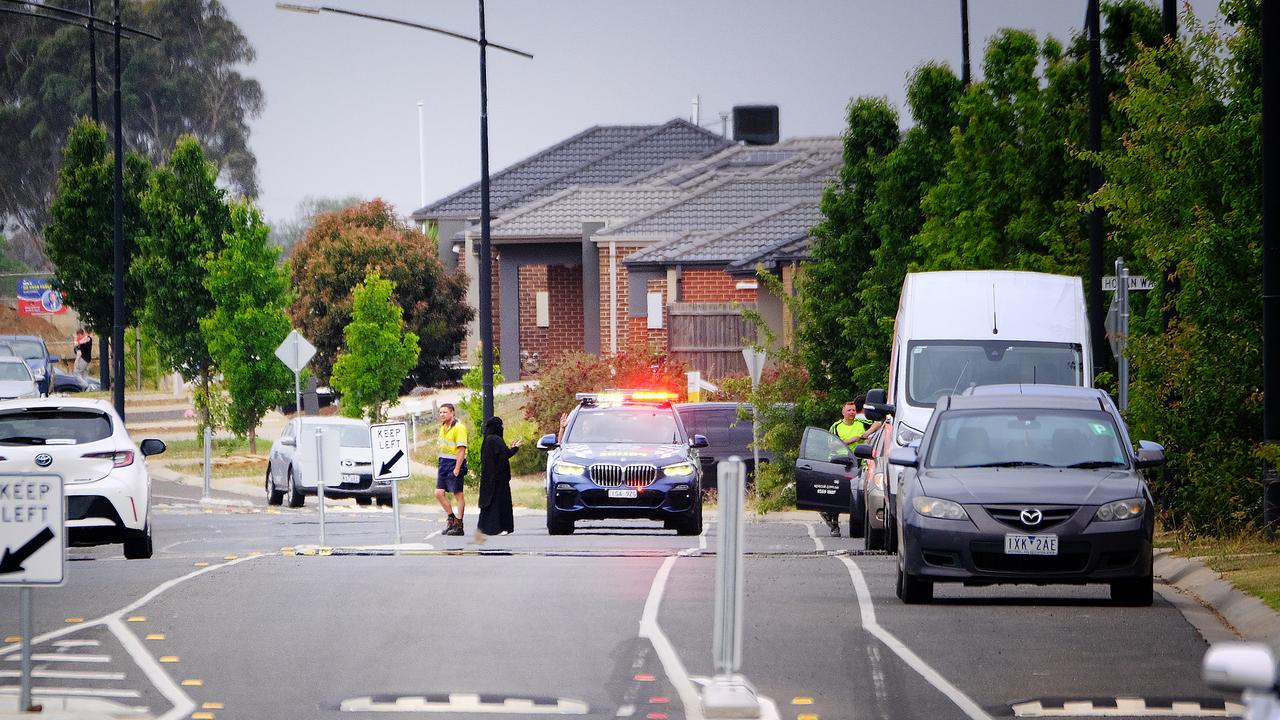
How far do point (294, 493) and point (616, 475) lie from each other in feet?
42.1

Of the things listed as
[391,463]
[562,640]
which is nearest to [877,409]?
[391,463]

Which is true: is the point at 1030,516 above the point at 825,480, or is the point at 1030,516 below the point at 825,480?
above

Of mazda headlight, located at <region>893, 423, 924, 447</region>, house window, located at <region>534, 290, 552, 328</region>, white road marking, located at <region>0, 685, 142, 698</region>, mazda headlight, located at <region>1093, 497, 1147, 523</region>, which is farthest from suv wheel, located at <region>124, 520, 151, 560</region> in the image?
house window, located at <region>534, 290, 552, 328</region>

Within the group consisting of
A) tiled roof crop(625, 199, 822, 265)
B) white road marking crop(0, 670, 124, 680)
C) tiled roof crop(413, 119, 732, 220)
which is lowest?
white road marking crop(0, 670, 124, 680)

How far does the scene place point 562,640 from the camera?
43.6 feet

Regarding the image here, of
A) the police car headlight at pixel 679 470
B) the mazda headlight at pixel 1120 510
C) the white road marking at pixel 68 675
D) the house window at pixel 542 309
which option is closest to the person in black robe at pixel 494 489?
the police car headlight at pixel 679 470

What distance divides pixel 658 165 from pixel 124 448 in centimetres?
6335

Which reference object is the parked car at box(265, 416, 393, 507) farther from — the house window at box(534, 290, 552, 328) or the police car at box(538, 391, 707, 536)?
the house window at box(534, 290, 552, 328)

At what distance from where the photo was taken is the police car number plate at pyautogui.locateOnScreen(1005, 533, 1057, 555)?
14281mm

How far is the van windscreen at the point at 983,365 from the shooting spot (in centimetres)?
2136

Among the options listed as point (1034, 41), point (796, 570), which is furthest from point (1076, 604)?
point (1034, 41)

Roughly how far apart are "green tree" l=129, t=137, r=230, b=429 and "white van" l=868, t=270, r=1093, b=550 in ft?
103

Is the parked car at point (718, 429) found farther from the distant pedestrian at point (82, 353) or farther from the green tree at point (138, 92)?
the green tree at point (138, 92)

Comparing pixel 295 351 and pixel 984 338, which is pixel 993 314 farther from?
pixel 295 351
